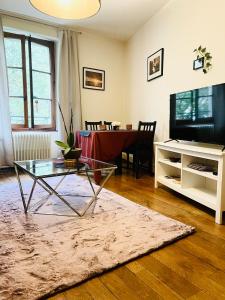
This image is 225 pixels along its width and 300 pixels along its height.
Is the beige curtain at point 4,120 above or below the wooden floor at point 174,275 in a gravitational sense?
above

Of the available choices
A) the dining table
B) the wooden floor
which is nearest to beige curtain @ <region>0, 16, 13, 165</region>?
the dining table

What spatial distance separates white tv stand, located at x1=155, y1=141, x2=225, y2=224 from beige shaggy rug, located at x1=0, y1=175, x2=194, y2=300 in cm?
44

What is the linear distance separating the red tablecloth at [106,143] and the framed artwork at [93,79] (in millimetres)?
1537

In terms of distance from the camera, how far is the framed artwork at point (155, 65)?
3.45 m

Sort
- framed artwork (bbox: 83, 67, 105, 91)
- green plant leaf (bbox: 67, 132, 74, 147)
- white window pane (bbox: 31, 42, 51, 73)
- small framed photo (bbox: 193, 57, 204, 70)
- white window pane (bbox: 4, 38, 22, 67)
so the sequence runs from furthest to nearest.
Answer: framed artwork (bbox: 83, 67, 105, 91) → white window pane (bbox: 31, 42, 51, 73) → white window pane (bbox: 4, 38, 22, 67) → small framed photo (bbox: 193, 57, 204, 70) → green plant leaf (bbox: 67, 132, 74, 147)

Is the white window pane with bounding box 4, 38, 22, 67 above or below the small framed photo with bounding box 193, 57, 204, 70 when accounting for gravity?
above

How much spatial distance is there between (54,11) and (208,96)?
1.73 metres

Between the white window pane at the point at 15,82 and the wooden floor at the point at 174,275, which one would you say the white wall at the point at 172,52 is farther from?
the white window pane at the point at 15,82

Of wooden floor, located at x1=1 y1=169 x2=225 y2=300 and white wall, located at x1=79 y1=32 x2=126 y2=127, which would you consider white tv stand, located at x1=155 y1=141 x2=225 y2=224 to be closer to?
wooden floor, located at x1=1 y1=169 x2=225 y2=300

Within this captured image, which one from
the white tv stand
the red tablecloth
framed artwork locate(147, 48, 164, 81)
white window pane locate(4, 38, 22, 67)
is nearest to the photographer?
the white tv stand

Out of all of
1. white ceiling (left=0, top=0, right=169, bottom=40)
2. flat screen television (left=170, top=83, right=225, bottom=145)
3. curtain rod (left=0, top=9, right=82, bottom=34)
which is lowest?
flat screen television (left=170, top=83, right=225, bottom=145)

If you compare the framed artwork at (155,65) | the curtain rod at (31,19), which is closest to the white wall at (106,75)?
the curtain rod at (31,19)

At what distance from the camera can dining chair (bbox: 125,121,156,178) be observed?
Result: 3.32 metres

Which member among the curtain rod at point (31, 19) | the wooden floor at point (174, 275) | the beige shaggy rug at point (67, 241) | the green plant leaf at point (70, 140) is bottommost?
the wooden floor at point (174, 275)
